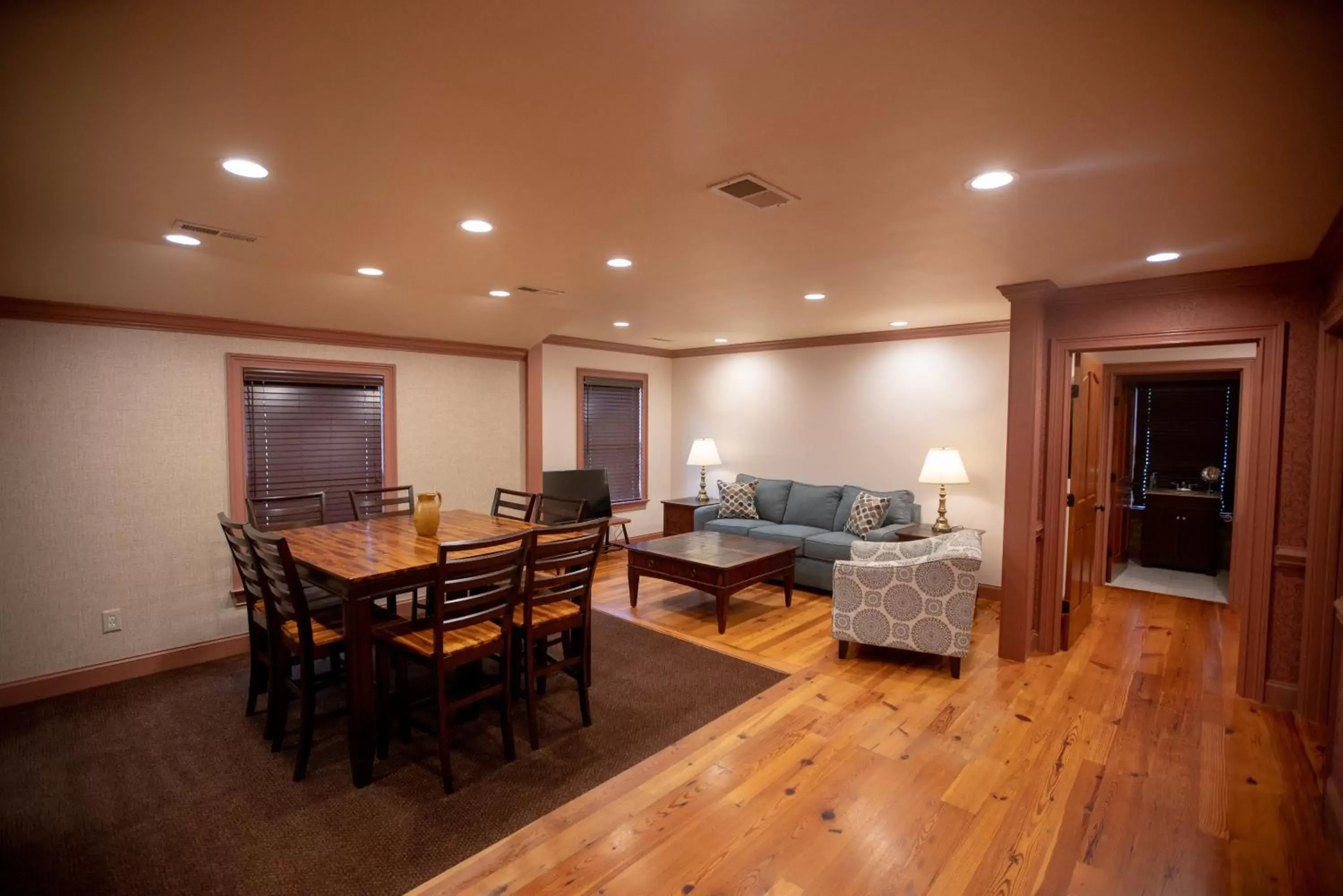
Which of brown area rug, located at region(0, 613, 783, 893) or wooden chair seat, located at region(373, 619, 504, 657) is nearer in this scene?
brown area rug, located at region(0, 613, 783, 893)

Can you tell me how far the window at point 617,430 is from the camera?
22.1 ft

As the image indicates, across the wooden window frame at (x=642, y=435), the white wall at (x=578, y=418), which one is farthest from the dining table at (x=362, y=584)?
the wooden window frame at (x=642, y=435)

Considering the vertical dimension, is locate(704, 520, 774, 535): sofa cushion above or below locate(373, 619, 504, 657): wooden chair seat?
below

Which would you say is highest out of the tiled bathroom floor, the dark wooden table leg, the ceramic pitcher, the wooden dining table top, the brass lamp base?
the ceramic pitcher

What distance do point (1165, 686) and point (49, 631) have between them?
6.20 meters

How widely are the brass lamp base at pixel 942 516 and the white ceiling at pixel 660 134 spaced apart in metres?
2.30

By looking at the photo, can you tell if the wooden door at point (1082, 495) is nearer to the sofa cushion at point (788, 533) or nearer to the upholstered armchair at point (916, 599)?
the upholstered armchair at point (916, 599)

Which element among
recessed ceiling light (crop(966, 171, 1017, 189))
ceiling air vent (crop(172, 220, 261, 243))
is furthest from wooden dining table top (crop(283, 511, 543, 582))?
recessed ceiling light (crop(966, 171, 1017, 189))

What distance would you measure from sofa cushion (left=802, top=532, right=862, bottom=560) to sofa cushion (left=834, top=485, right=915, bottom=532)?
276 mm

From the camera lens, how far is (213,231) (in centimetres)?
269

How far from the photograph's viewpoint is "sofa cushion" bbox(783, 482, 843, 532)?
5852 mm

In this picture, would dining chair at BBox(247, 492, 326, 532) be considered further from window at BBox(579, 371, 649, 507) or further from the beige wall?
window at BBox(579, 371, 649, 507)

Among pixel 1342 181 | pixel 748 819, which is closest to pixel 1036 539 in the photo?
pixel 1342 181

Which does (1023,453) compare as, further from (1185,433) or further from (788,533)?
(1185,433)
